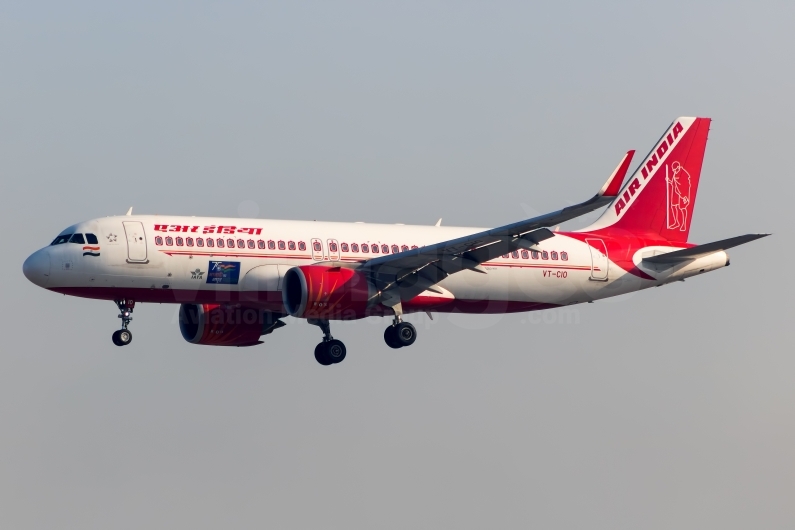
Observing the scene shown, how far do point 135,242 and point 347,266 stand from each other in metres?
8.01

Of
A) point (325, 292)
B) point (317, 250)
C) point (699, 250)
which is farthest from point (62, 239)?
point (699, 250)

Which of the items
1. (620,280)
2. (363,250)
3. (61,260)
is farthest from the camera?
A: (620,280)

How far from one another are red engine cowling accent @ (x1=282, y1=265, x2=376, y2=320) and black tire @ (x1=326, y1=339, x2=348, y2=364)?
A: 4402 mm

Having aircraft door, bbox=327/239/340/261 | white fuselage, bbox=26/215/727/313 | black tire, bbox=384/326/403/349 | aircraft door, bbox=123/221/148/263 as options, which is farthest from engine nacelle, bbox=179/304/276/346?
aircraft door, bbox=123/221/148/263

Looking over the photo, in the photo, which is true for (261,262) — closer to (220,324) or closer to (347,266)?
(347,266)

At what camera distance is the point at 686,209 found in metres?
60.9

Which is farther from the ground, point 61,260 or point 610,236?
point 610,236

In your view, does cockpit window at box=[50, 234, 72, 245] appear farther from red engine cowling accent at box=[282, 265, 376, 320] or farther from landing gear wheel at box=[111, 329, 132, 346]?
red engine cowling accent at box=[282, 265, 376, 320]

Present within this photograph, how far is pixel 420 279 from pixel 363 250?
259 cm

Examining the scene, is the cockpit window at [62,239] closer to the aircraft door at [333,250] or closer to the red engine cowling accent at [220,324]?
the red engine cowling accent at [220,324]

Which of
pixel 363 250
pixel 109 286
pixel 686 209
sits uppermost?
pixel 686 209

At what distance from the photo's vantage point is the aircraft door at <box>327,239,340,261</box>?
53.3 m

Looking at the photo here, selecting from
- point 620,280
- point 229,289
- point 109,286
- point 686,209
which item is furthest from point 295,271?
point 686,209

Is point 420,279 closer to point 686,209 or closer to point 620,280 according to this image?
point 620,280
